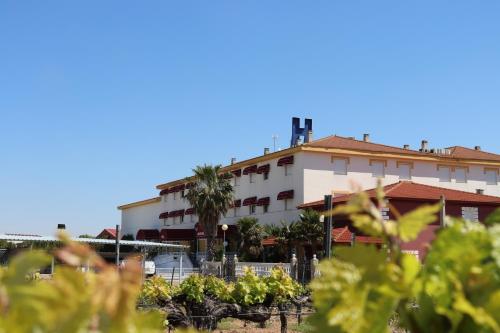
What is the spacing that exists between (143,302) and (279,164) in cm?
3528

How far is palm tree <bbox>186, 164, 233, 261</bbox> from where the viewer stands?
4575 cm

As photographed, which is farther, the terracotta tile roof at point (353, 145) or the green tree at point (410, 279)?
the terracotta tile roof at point (353, 145)

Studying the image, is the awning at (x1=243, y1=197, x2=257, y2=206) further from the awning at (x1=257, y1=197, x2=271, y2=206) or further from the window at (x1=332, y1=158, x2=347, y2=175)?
the window at (x1=332, y1=158, x2=347, y2=175)

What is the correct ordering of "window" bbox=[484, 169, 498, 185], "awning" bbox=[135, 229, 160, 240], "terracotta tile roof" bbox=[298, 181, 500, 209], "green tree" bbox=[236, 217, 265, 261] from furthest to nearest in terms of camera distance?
1. "awning" bbox=[135, 229, 160, 240]
2. "window" bbox=[484, 169, 498, 185]
3. "green tree" bbox=[236, 217, 265, 261]
4. "terracotta tile roof" bbox=[298, 181, 500, 209]

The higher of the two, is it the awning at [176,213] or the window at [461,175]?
the window at [461,175]

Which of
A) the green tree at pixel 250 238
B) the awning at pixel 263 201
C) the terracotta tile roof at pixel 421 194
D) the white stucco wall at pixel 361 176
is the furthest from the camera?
the awning at pixel 263 201

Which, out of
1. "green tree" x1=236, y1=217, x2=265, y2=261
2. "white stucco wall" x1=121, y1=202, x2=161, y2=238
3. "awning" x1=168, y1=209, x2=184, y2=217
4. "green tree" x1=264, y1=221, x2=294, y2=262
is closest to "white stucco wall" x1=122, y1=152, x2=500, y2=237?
"green tree" x1=236, y1=217, x2=265, y2=261

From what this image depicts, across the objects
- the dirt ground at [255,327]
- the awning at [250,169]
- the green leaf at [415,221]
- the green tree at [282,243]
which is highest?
the awning at [250,169]

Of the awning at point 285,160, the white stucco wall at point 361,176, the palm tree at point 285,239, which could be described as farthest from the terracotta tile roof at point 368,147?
the palm tree at point 285,239

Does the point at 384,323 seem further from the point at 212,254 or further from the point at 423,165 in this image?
the point at 423,165

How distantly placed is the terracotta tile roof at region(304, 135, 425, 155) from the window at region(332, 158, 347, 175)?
37.0 inches

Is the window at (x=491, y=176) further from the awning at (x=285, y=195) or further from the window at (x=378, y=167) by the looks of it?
the awning at (x=285, y=195)

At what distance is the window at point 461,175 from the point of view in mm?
49594

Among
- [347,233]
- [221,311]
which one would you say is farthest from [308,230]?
[221,311]
